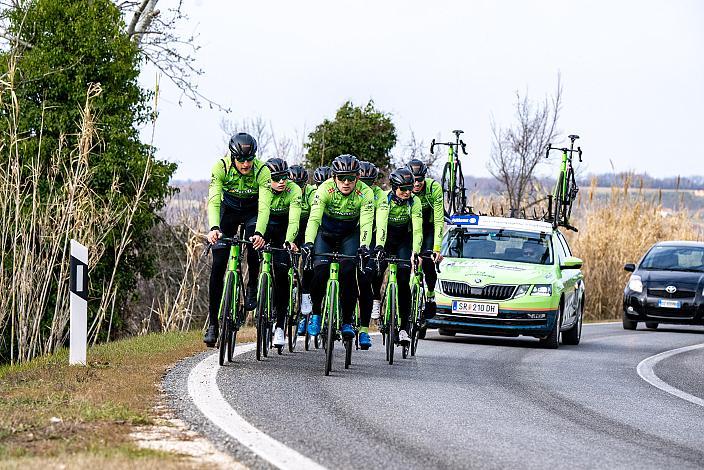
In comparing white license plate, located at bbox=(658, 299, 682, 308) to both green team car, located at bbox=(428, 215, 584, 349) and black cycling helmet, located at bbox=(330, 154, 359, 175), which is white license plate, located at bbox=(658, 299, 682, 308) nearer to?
green team car, located at bbox=(428, 215, 584, 349)

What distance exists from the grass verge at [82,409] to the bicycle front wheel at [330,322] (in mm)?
1529

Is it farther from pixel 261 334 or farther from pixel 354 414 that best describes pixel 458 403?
pixel 261 334

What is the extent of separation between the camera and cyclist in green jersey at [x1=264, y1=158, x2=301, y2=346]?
12938 millimetres

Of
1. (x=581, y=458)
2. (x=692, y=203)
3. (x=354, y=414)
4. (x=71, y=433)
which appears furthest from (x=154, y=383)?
(x=692, y=203)

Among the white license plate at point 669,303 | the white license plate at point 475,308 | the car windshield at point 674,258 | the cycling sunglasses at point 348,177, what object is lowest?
the white license plate at point 669,303

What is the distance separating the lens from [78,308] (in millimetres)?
11633

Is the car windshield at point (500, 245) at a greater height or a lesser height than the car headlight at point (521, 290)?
greater

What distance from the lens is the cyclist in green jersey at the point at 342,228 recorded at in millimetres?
12195

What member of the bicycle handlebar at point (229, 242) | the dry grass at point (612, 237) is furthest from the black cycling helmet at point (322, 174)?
the dry grass at point (612, 237)

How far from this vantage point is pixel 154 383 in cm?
1029

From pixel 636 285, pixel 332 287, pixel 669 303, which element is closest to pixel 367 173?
pixel 332 287

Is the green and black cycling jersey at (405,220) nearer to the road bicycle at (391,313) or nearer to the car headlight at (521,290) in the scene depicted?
the road bicycle at (391,313)

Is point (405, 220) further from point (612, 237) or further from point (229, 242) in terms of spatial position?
point (612, 237)

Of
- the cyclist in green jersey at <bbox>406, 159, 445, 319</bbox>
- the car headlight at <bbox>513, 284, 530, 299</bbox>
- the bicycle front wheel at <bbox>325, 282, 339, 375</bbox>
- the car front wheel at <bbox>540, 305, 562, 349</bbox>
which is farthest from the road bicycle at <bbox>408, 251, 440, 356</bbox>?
the car front wheel at <bbox>540, 305, 562, 349</bbox>
